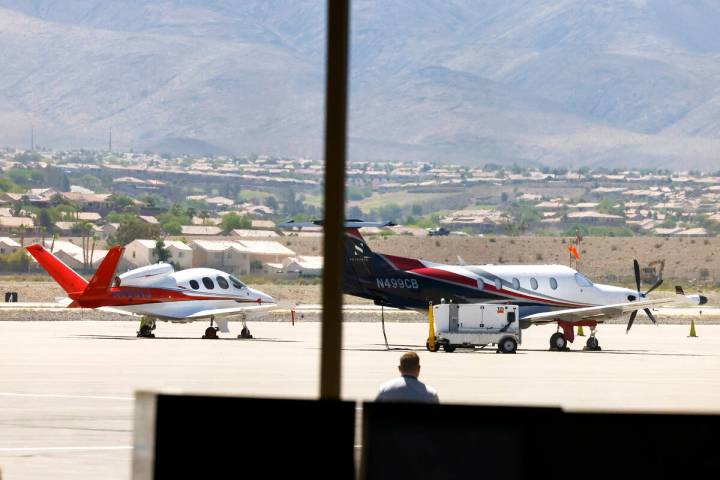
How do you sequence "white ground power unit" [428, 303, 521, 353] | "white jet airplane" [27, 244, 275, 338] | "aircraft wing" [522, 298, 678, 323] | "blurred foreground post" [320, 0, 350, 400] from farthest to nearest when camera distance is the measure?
"white jet airplane" [27, 244, 275, 338] < "aircraft wing" [522, 298, 678, 323] < "white ground power unit" [428, 303, 521, 353] < "blurred foreground post" [320, 0, 350, 400]

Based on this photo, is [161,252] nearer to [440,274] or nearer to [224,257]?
[224,257]

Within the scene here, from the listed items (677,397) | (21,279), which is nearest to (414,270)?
(677,397)

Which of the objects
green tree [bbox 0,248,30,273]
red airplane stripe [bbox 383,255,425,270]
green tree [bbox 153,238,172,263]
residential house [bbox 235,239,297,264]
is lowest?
red airplane stripe [bbox 383,255,425,270]

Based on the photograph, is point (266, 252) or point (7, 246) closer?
point (266, 252)

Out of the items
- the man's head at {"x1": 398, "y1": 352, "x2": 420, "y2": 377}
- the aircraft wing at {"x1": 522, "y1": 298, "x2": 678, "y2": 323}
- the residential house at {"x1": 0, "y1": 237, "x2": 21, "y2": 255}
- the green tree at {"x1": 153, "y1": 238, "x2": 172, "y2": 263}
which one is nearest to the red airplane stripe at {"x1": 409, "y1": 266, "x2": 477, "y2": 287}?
the aircraft wing at {"x1": 522, "y1": 298, "x2": 678, "y2": 323}

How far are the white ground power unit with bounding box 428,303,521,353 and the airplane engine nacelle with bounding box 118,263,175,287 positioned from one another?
8840 mm

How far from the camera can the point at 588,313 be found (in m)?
38.1

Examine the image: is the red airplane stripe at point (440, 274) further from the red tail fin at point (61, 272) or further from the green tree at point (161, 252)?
the green tree at point (161, 252)

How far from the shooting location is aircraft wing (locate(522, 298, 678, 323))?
124 feet

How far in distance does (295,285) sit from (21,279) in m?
21.3

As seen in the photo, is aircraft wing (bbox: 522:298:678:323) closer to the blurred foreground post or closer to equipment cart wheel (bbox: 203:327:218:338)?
equipment cart wheel (bbox: 203:327:218:338)

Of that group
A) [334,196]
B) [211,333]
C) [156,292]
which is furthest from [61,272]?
[334,196]

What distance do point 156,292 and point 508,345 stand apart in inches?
413

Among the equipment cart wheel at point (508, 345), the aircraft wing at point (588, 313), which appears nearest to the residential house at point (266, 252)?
the aircraft wing at point (588, 313)
